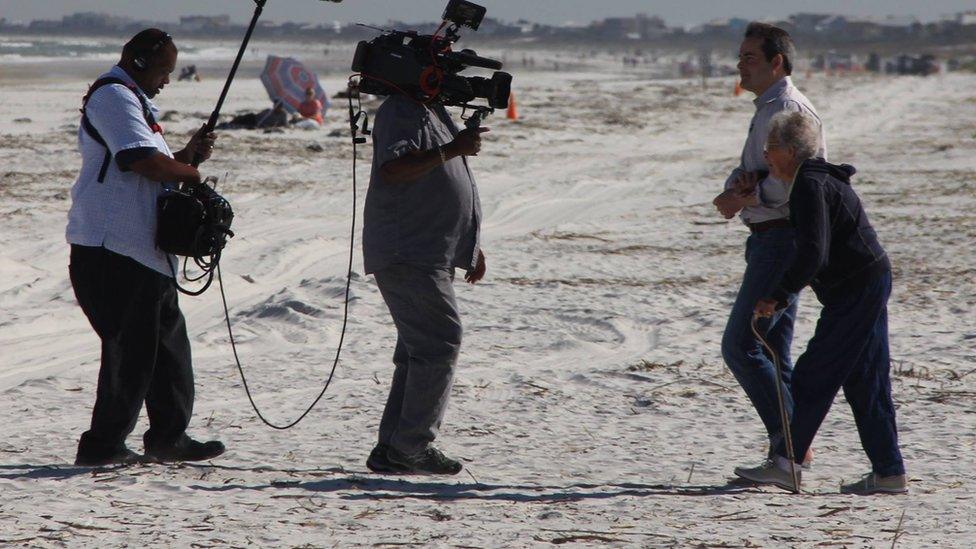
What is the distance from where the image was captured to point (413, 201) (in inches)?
170

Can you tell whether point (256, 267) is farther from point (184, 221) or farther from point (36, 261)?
point (184, 221)

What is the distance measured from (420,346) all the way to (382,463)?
53 cm

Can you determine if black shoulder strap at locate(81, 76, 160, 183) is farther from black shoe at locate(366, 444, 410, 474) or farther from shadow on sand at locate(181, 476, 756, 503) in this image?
black shoe at locate(366, 444, 410, 474)

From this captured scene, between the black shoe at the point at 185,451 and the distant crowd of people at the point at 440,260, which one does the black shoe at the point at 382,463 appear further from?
the black shoe at the point at 185,451

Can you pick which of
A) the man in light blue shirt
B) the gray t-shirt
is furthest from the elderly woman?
the gray t-shirt

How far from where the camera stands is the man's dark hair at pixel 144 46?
4.40 meters

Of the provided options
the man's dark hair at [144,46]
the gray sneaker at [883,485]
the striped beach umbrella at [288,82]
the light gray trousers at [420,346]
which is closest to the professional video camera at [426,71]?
the light gray trousers at [420,346]

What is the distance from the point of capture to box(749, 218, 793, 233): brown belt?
444cm

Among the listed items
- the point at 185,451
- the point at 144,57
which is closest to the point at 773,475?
the point at 185,451

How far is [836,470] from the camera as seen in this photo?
4.90 m

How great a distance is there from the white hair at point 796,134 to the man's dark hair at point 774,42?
35 centimetres

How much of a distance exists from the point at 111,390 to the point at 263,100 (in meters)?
28.6

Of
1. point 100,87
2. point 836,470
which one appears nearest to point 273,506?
point 100,87

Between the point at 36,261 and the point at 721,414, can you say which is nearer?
the point at 721,414
